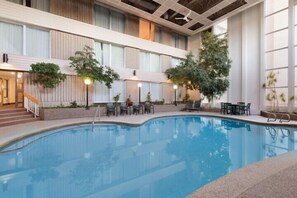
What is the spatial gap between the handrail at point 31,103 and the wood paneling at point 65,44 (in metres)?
2.55

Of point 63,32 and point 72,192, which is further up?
point 63,32

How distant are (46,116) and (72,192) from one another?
23.2 feet

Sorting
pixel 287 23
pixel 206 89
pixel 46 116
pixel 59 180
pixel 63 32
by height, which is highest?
pixel 287 23

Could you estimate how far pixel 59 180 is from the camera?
3.39 m

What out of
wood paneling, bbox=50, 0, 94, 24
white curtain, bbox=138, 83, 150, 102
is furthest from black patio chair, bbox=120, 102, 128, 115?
wood paneling, bbox=50, 0, 94, 24

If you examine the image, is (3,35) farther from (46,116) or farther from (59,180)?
(59,180)

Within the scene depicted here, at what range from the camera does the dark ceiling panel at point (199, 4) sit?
455 inches

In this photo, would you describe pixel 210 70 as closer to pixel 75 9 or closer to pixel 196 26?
pixel 196 26

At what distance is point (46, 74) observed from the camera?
9.04 metres

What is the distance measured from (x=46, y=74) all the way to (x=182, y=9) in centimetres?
950

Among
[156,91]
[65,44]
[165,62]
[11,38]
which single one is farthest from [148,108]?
[11,38]

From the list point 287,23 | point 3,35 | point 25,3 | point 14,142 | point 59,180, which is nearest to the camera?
point 59,180

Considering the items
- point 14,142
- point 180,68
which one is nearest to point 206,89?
point 180,68

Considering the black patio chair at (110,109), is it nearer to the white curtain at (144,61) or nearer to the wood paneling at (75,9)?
the white curtain at (144,61)
